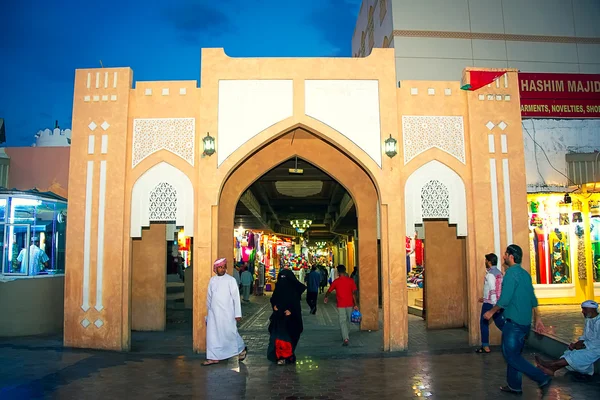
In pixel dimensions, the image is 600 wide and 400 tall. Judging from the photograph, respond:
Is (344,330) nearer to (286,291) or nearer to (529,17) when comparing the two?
(286,291)

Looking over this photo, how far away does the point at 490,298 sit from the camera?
310 inches

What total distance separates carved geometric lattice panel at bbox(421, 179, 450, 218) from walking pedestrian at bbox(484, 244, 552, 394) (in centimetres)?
339

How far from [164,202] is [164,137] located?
3.77ft

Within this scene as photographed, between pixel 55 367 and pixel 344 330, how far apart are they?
470 cm

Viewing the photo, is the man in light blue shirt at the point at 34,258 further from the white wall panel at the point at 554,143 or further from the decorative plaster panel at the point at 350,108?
the white wall panel at the point at 554,143

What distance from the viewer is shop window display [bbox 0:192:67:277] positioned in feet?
33.4

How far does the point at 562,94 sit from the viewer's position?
15.2m

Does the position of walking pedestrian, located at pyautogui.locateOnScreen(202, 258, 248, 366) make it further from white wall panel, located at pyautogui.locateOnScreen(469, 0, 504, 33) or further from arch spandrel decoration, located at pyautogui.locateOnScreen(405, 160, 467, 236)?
white wall panel, located at pyautogui.locateOnScreen(469, 0, 504, 33)

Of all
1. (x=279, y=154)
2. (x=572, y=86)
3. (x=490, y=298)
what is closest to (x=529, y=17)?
(x=572, y=86)

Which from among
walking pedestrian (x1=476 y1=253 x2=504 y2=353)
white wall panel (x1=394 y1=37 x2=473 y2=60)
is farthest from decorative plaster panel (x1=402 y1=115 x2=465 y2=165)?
white wall panel (x1=394 y1=37 x2=473 y2=60)

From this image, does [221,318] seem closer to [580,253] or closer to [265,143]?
[265,143]

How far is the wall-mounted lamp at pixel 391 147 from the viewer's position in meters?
8.79

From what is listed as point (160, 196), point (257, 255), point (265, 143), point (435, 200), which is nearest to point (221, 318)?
point (160, 196)

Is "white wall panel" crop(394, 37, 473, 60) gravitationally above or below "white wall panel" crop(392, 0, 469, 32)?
below
